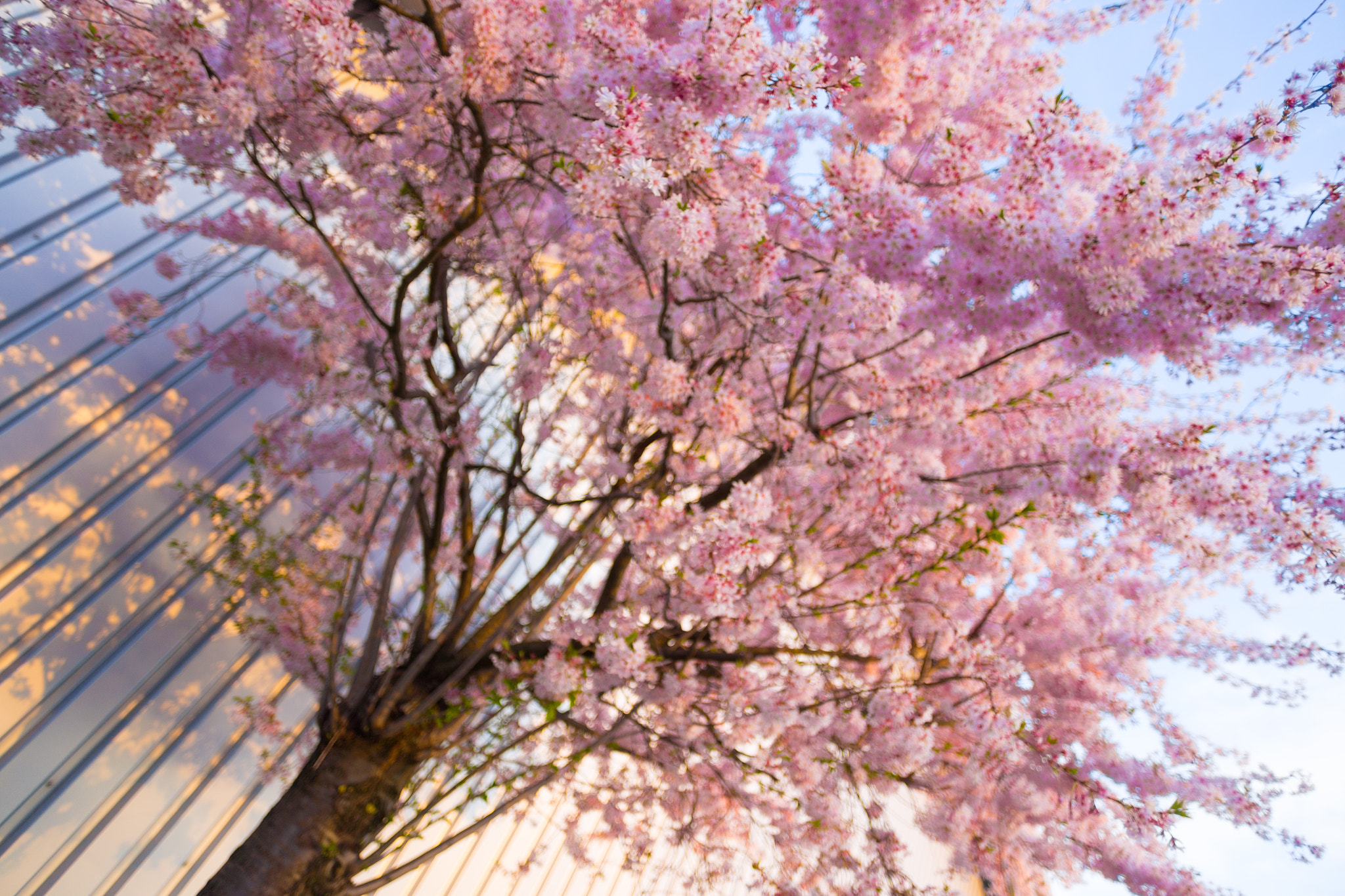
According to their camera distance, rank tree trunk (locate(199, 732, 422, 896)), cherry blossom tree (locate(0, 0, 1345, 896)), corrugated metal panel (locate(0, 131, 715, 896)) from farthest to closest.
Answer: corrugated metal panel (locate(0, 131, 715, 896)), tree trunk (locate(199, 732, 422, 896)), cherry blossom tree (locate(0, 0, 1345, 896))

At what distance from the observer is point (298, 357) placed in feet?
13.9

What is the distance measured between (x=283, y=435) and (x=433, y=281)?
5.72 ft

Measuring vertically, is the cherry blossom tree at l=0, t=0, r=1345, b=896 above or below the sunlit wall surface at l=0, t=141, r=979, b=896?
above

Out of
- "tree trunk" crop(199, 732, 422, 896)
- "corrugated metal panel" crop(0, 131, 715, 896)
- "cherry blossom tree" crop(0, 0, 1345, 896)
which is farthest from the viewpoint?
"corrugated metal panel" crop(0, 131, 715, 896)

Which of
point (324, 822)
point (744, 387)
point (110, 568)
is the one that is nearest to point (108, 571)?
point (110, 568)

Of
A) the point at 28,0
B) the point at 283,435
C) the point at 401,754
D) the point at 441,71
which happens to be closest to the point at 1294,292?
the point at 441,71

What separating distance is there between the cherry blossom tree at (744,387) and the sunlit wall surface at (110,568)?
306mm

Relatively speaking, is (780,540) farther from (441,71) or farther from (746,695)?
(441,71)

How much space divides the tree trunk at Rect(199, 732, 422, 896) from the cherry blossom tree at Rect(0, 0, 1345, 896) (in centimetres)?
2

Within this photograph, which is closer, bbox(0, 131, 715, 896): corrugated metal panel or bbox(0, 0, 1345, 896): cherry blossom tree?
bbox(0, 0, 1345, 896): cherry blossom tree

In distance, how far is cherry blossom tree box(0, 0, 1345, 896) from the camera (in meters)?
2.40

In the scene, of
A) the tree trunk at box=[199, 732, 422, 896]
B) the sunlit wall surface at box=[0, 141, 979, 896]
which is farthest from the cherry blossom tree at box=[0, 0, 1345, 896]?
the sunlit wall surface at box=[0, 141, 979, 896]

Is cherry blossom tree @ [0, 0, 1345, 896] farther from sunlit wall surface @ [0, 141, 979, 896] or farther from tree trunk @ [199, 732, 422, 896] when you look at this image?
sunlit wall surface @ [0, 141, 979, 896]

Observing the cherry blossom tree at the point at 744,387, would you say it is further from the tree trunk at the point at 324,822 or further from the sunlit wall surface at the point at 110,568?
the sunlit wall surface at the point at 110,568
